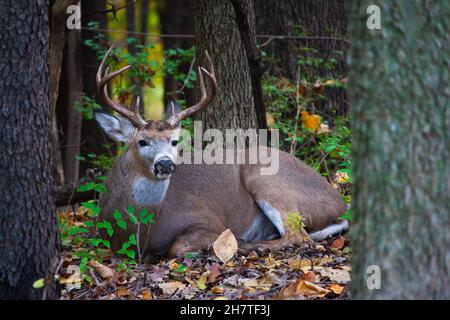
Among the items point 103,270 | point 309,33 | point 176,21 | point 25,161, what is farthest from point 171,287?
point 176,21

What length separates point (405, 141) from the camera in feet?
11.4

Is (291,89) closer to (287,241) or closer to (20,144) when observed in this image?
(287,241)

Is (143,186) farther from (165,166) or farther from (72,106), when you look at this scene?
(72,106)

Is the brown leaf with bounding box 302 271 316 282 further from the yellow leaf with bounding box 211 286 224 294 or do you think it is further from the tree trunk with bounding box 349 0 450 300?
the tree trunk with bounding box 349 0 450 300

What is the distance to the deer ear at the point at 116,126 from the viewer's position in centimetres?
676

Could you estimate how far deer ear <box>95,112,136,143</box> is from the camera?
6757 millimetres

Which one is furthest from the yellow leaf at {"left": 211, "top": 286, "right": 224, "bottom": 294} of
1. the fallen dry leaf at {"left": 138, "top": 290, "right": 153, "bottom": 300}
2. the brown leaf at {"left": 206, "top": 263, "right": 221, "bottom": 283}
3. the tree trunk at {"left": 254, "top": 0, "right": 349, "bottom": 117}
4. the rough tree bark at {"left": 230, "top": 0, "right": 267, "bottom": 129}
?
the tree trunk at {"left": 254, "top": 0, "right": 349, "bottom": 117}

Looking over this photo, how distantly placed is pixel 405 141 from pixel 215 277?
2056mm

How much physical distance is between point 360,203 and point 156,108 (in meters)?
20.7

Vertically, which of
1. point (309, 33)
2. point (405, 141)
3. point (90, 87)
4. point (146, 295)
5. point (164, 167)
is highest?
point (309, 33)

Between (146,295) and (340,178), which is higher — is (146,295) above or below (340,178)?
below

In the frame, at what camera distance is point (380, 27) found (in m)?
3.47

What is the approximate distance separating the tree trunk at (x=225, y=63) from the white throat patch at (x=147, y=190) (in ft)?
3.55

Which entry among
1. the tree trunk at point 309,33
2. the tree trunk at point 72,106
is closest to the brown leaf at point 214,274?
the tree trunk at point 309,33
